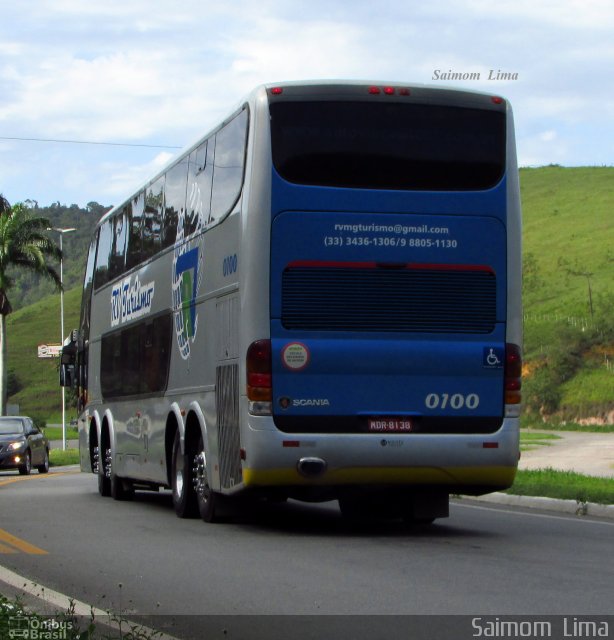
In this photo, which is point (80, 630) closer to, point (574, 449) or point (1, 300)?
point (574, 449)

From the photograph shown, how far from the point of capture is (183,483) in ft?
58.0

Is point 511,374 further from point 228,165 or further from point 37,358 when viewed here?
point 37,358

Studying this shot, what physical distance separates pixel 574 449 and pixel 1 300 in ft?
121

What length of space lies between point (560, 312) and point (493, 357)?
64338 millimetres

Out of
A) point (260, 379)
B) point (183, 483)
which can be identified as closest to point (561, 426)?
point (183, 483)

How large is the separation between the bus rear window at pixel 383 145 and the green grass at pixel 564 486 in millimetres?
5399

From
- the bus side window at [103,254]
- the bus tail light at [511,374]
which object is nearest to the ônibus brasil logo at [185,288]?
the bus tail light at [511,374]

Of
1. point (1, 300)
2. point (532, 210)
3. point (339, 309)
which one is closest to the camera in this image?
point (339, 309)

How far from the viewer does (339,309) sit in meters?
14.7

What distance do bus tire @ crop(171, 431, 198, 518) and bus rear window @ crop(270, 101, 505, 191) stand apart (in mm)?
4323

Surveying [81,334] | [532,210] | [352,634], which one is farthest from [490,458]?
[532,210]

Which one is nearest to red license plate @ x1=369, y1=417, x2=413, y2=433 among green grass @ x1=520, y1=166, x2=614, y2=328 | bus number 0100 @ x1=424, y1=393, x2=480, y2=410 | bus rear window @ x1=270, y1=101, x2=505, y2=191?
bus number 0100 @ x1=424, y1=393, x2=480, y2=410

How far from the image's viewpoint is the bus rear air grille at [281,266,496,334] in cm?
1474

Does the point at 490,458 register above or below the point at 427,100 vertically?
below
